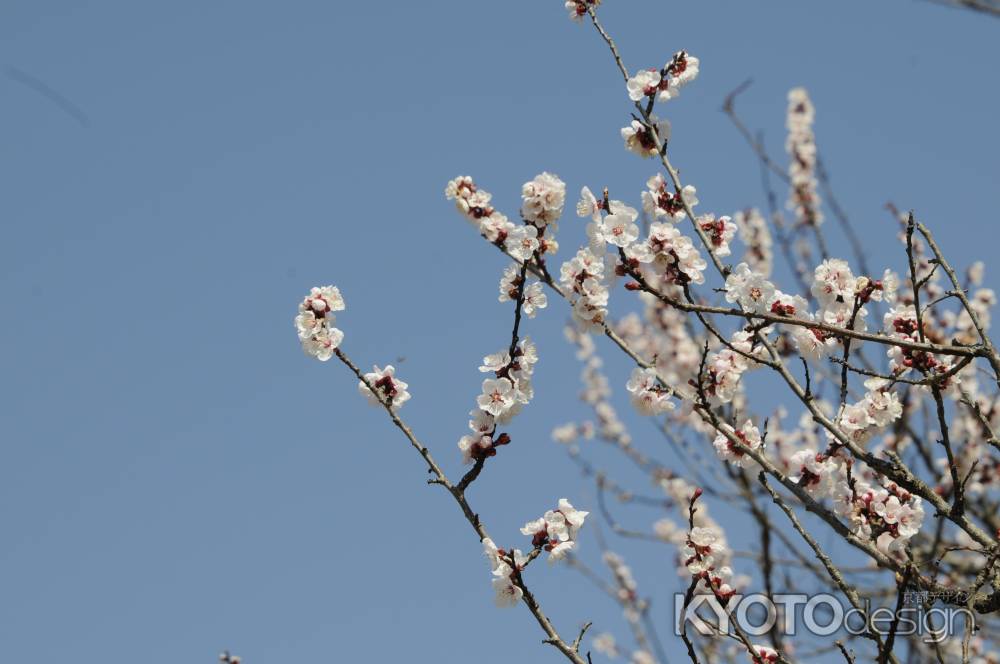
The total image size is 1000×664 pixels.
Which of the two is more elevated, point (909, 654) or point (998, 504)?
point (998, 504)

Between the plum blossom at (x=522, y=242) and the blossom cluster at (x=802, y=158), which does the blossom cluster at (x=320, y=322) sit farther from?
the blossom cluster at (x=802, y=158)

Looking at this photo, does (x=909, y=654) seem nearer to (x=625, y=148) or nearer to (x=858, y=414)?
(x=858, y=414)

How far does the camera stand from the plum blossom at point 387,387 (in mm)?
3062

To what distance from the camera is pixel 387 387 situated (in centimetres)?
310

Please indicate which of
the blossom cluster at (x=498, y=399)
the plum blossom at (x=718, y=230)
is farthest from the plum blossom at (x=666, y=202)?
the blossom cluster at (x=498, y=399)

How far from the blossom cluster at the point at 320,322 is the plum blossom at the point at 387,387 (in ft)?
0.49

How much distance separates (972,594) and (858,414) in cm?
84

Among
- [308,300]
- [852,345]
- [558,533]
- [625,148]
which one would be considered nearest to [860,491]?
[852,345]

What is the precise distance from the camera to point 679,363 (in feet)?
26.6

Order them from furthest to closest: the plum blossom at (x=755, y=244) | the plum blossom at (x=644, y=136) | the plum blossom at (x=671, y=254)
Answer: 1. the plum blossom at (x=755, y=244)
2. the plum blossom at (x=644, y=136)
3. the plum blossom at (x=671, y=254)


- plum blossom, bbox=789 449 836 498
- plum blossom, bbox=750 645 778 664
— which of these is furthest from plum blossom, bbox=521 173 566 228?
plum blossom, bbox=750 645 778 664

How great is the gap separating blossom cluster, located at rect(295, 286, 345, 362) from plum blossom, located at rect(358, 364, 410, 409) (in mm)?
149

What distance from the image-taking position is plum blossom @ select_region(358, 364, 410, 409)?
3062 mm

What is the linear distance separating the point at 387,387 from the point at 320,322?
290 millimetres
